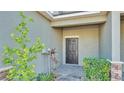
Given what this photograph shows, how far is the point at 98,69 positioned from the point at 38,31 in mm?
3454

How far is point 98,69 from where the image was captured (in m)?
5.77

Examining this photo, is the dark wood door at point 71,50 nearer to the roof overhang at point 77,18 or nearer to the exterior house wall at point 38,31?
the exterior house wall at point 38,31

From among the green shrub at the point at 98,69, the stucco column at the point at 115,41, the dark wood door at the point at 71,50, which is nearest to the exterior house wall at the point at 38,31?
the dark wood door at the point at 71,50

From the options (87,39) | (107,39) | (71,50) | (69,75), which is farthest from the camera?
(71,50)

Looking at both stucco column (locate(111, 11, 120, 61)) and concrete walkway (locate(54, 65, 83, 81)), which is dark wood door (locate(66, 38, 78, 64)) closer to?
concrete walkway (locate(54, 65, 83, 81))

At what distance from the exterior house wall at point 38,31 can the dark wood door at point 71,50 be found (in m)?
0.62

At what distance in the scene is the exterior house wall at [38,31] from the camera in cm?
477

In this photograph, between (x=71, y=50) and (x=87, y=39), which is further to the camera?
(x=71, y=50)

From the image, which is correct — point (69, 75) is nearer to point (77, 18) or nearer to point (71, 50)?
point (77, 18)

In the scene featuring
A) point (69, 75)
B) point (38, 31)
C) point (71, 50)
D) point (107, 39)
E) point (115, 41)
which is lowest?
point (69, 75)

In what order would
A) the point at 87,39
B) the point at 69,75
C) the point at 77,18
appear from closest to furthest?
1. the point at 69,75
2. the point at 77,18
3. the point at 87,39

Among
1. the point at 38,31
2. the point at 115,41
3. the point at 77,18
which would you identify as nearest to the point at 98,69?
the point at 115,41
